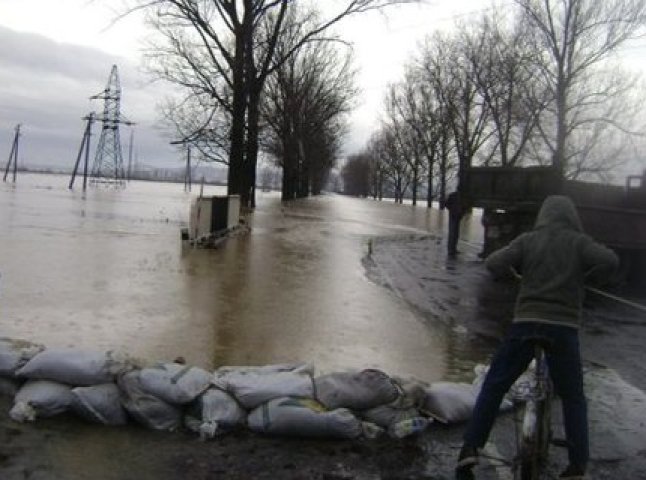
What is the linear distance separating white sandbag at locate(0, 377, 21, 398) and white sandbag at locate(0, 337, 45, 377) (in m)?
0.04

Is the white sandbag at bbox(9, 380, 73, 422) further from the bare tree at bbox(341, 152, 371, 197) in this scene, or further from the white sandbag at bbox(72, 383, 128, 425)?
the bare tree at bbox(341, 152, 371, 197)

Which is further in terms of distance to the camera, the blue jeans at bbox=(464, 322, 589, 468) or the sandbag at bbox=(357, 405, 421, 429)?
the sandbag at bbox=(357, 405, 421, 429)

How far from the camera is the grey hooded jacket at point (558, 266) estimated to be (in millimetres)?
4328

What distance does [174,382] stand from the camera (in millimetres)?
5371

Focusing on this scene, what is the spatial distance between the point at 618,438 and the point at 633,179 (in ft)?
38.7

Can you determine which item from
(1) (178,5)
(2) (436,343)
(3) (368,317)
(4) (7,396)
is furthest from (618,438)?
(1) (178,5)

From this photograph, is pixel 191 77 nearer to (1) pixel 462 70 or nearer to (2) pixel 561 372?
(1) pixel 462 70

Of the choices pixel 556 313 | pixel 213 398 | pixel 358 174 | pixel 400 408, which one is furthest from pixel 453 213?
pixel 358 174

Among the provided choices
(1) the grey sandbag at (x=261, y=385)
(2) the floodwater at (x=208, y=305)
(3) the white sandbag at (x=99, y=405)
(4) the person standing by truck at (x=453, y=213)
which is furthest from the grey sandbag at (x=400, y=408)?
(4) the person standing by truck at (x=453, y=213)

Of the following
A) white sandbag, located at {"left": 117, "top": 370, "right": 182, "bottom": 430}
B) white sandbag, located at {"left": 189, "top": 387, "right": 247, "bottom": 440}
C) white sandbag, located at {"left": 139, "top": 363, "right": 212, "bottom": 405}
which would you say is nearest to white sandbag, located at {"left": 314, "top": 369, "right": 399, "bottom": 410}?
white sandbag, located at {"left": 189, "top": 387, "right": 247, "bottom": 440}

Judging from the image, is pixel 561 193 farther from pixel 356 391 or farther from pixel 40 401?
pixel 40 401

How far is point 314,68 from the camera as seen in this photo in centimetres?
4919

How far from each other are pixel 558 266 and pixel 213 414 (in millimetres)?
2342

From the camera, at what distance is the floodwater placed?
24.8 ft
